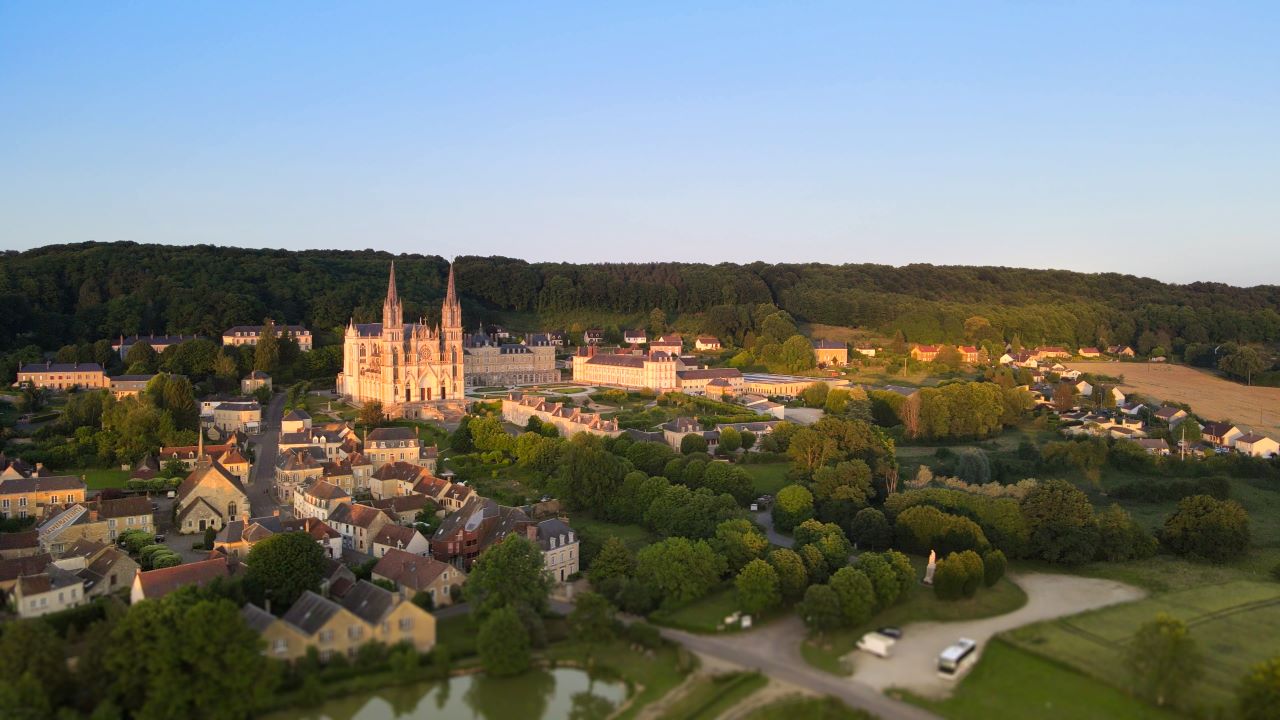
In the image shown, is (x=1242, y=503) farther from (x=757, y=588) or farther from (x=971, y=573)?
(x=757, y=588)

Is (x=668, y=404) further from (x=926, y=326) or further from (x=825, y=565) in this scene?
(x=926, y=326)

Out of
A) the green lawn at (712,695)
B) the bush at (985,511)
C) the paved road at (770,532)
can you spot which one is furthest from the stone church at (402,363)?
the green lawn at (712,695)

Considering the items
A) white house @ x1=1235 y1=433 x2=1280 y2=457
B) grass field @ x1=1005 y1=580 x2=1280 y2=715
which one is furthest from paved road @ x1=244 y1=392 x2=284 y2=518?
white house @ x1=1235 y1=433 x2=1280 y2=457

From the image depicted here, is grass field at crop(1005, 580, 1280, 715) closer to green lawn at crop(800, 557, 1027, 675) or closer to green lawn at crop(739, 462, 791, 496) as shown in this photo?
green lawn at crop(800, 557, 1027, 675)

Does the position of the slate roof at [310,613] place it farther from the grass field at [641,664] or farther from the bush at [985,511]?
the bush at [985,511]

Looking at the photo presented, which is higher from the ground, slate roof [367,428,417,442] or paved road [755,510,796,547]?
slate roof [367,428,417,442]
